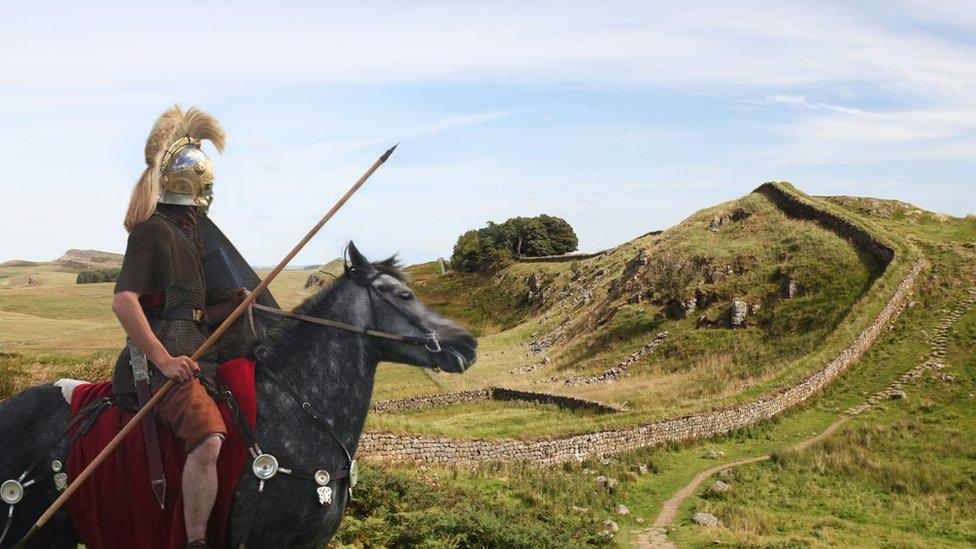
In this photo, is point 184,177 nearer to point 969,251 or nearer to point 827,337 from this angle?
point 827,337

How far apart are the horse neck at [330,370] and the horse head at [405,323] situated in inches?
4.1

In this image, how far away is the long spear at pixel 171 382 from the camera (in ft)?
17.3

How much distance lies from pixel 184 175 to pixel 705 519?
16.3 m

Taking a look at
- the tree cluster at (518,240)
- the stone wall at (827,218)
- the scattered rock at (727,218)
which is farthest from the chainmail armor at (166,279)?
the tree cluster at (518,240)

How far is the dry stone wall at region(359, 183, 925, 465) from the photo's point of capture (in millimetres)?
23625

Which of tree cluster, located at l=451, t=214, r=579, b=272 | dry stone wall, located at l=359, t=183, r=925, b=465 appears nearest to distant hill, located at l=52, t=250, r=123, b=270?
tree cluster, located at l=451, t=214, r=579, b=272

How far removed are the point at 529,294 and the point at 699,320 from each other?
33.0 meters

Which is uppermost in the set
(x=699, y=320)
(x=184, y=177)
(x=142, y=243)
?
(x=184, y=177)

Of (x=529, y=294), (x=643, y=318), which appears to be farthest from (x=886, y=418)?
(x=529, y=294)

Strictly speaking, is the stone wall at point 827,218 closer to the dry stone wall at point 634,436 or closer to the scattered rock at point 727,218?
the scattered rock at point 727,218

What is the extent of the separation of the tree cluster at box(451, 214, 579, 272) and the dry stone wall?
210 feet

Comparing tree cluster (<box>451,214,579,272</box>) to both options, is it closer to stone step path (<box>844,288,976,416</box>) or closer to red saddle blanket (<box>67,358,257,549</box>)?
stone step path (<box>844,288,976,416</box>)

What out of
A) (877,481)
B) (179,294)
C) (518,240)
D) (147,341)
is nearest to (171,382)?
(147,341)

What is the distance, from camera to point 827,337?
1452 inches
